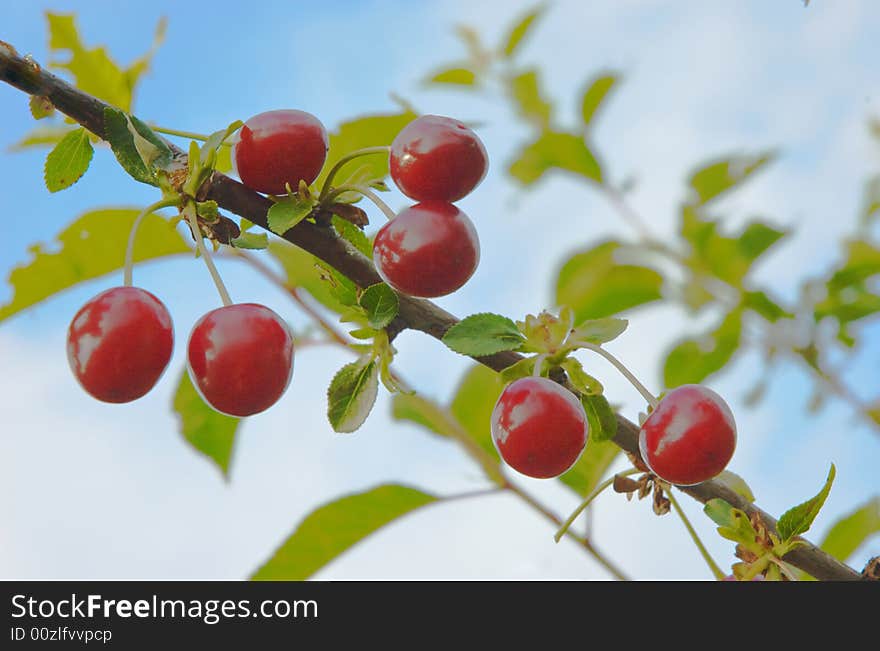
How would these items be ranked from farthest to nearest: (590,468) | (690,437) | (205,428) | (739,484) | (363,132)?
(205,428)
(590,468)
(363,132)
(739,484)
(690,437)

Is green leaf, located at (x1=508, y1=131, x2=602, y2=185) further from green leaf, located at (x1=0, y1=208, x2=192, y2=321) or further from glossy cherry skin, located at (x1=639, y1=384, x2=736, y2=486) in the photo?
glossy cherry skin, located at (x1=639, y1=384, x2=736, y2=486)

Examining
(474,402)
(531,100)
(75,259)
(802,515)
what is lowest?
(802,515)

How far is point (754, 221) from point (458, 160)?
2315mm

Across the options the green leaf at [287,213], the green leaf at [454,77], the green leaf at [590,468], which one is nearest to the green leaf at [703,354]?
the green leaf at [590,468]

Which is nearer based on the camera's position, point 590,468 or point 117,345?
point 117,345

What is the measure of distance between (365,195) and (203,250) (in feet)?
0.85

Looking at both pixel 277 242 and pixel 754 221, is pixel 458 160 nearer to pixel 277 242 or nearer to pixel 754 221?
pixel 277 242

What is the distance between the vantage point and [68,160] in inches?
59.6

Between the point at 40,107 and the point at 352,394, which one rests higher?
the point at 40,107

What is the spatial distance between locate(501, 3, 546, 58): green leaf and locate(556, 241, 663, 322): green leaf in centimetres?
114

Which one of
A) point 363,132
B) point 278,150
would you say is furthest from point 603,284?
point 278,150

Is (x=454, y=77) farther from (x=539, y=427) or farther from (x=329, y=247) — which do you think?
(x=539, y=427)

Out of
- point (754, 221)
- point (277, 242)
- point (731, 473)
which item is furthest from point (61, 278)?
point (754, 221)
